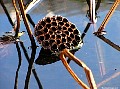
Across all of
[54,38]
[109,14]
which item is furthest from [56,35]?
[109,14]

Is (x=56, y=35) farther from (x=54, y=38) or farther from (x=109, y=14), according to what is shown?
(x=109, y=14)

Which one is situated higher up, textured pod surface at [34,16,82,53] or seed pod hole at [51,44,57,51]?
textured pod surface at [34,16,82,53]

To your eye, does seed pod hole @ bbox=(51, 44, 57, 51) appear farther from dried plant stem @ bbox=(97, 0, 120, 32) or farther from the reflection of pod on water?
dried plant stem @ bbox=(97, 0, 120, 32)

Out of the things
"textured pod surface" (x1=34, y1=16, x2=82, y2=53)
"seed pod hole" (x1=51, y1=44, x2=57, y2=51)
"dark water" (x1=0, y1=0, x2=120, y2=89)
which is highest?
"textured pod surface" (x1=34, y1=16, x2=82, y2=53)

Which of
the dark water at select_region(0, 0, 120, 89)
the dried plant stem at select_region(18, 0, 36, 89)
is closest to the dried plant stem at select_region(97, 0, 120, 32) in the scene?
the dark water at select_region(0, 0, 120, 89)

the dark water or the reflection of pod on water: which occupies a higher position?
the reflection of pod on water

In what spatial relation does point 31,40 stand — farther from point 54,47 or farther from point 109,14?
point 109,14

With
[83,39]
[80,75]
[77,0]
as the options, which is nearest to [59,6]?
[77,0]

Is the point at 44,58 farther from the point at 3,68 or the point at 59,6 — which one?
the point at 59,6

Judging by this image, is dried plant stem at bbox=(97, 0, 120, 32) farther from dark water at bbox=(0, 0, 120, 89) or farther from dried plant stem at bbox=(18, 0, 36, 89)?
dried plant stem at bbox=(18, 0, 36, 89)
